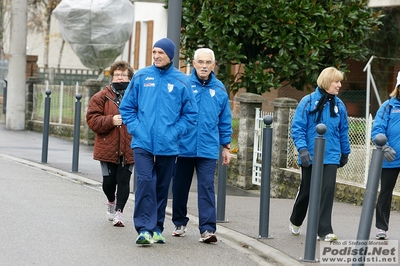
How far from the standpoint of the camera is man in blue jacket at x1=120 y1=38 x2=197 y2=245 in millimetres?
8094

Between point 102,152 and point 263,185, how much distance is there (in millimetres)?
1676

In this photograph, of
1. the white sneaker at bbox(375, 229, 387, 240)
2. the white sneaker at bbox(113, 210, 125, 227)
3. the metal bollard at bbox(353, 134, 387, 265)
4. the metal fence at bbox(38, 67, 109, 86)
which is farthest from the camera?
the metal fence at bbox(38, 67, 109, 86)

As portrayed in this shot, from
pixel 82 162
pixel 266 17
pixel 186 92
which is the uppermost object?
pixel 266 17

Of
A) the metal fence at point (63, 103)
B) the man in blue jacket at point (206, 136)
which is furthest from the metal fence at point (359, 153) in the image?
the metal fence at point (63, 103)

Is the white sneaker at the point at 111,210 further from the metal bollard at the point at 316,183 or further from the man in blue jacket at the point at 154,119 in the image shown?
the metal bollard at the point at 316,183

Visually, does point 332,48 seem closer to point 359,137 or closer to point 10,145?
point 359,137

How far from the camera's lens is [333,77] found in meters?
8.55

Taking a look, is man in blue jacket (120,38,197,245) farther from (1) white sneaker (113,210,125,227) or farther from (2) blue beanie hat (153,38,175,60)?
(1) white sneaker (113,210,125,227)

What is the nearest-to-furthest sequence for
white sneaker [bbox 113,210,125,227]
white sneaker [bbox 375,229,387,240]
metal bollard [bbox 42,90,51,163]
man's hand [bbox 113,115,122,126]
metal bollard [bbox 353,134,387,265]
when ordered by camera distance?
1. metal bollard [bbox 353,134,387,265]
2. white sneaker [bbox 375,229,387,240]
3. man's hand [bbox 113,115,122,126]
4. white sneaker [bbox 113,210,125,227]
5. metal bollard [bbox 42,90,51,163]

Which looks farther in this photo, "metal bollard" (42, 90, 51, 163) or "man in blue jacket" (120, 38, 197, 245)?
"metal bollard" (42, 90, 51, 163)

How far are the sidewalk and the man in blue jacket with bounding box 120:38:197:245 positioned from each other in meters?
1.11

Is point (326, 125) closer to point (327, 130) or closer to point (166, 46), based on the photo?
point (327, 130)

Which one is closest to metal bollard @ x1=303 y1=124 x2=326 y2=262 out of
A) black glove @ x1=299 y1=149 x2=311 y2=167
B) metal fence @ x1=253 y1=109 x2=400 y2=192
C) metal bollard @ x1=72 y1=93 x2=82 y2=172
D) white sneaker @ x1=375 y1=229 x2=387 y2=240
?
black glove @ x1=299 y1=149 x2=311 y2=167

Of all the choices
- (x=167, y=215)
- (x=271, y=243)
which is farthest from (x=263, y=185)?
(x=167, y=215)
